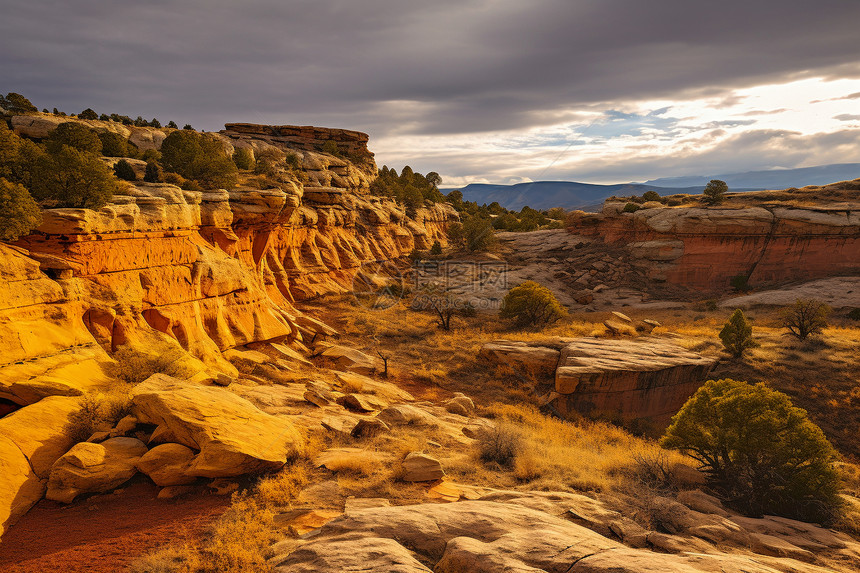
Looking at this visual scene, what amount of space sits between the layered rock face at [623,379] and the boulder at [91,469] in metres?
17.8

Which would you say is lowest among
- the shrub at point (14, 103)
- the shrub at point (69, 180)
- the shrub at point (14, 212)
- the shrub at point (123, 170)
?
the shrub at point (14, 212)

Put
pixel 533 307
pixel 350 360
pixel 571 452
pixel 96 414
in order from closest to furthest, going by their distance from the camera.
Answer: pixel 96 414, pixel 571 452, pixel 350 360, pixel 533 307

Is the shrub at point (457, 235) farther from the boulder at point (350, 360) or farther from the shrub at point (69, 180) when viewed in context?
the shrub at point (69, 180)

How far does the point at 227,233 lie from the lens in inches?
968

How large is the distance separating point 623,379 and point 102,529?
2073cm

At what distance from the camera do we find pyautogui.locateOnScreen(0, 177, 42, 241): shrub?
41.8ft

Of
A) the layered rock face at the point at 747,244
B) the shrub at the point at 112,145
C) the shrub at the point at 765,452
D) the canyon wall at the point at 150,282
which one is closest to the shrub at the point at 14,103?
the canyon wall at the point at 150,282

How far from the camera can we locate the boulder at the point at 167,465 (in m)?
8.95

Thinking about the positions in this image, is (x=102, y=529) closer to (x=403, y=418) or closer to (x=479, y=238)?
(x=403, y=418)

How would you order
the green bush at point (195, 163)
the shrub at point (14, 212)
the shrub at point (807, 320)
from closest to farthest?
1. the shrub at point (14, 212)
2. the shrub at point (807, 320)
3. the green bush at point (195, 163)

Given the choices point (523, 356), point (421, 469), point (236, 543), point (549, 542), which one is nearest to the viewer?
point (549, 542)

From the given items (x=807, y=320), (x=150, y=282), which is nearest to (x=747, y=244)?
(x=807, y=320)

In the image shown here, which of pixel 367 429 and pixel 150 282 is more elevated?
pixel 150 282

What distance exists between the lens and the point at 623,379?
2083 centimetres
